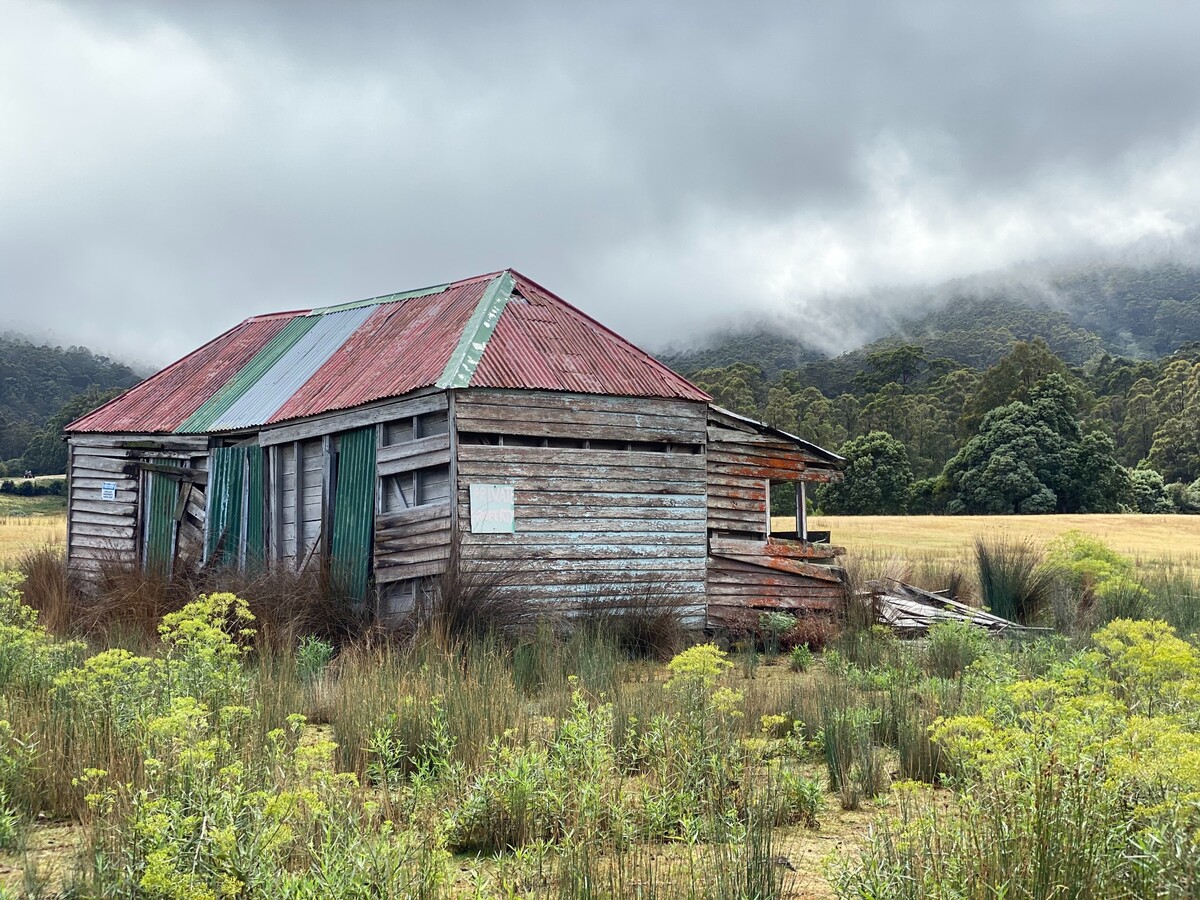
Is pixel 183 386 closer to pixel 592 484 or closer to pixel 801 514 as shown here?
pixel 592 484

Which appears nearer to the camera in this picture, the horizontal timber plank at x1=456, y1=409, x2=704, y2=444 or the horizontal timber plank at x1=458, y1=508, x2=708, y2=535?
the horizontal timber plank at x1=456, y1=409, x2=704, y2=444

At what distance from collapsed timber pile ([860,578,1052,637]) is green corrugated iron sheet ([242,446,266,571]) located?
8.80m

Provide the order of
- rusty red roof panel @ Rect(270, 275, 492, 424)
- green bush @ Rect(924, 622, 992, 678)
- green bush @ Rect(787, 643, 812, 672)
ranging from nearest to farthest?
green bush @ Rect(924, 622, 992, 678), green bush @ Rect(787, 643, 812, 672), rusty red roof panel @ Rect(270, 275, 492, 424)

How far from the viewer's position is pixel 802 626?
1455cm

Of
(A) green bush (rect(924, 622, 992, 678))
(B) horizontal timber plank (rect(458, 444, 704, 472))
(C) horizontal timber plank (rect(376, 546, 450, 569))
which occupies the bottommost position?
(A) green bush (rect(924, 622, 992, 678))

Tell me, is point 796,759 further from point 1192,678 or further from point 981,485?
point 981,485

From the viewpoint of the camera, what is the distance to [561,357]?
15.0 metres

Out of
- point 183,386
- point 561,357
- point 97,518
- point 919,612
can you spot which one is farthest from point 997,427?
point 97,518

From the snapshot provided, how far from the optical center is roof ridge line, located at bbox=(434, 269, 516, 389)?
1324cm

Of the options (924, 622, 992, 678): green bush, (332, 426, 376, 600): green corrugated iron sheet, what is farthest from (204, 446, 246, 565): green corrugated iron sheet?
(924, 622, 992, 678): green bush

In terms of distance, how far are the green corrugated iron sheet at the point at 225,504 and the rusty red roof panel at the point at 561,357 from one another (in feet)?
15.1

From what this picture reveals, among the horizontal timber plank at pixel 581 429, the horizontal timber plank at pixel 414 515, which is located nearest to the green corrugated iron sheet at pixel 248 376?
the horizontal timber plank at pixel 414 515

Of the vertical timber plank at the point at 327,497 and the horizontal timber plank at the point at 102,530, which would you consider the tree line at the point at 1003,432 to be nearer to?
the horizontal timber plank at the point at 102,530

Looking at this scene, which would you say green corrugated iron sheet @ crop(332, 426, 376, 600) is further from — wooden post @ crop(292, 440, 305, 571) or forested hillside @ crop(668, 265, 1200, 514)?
forested hillside @ crop(668, 265, 1200, 514)
